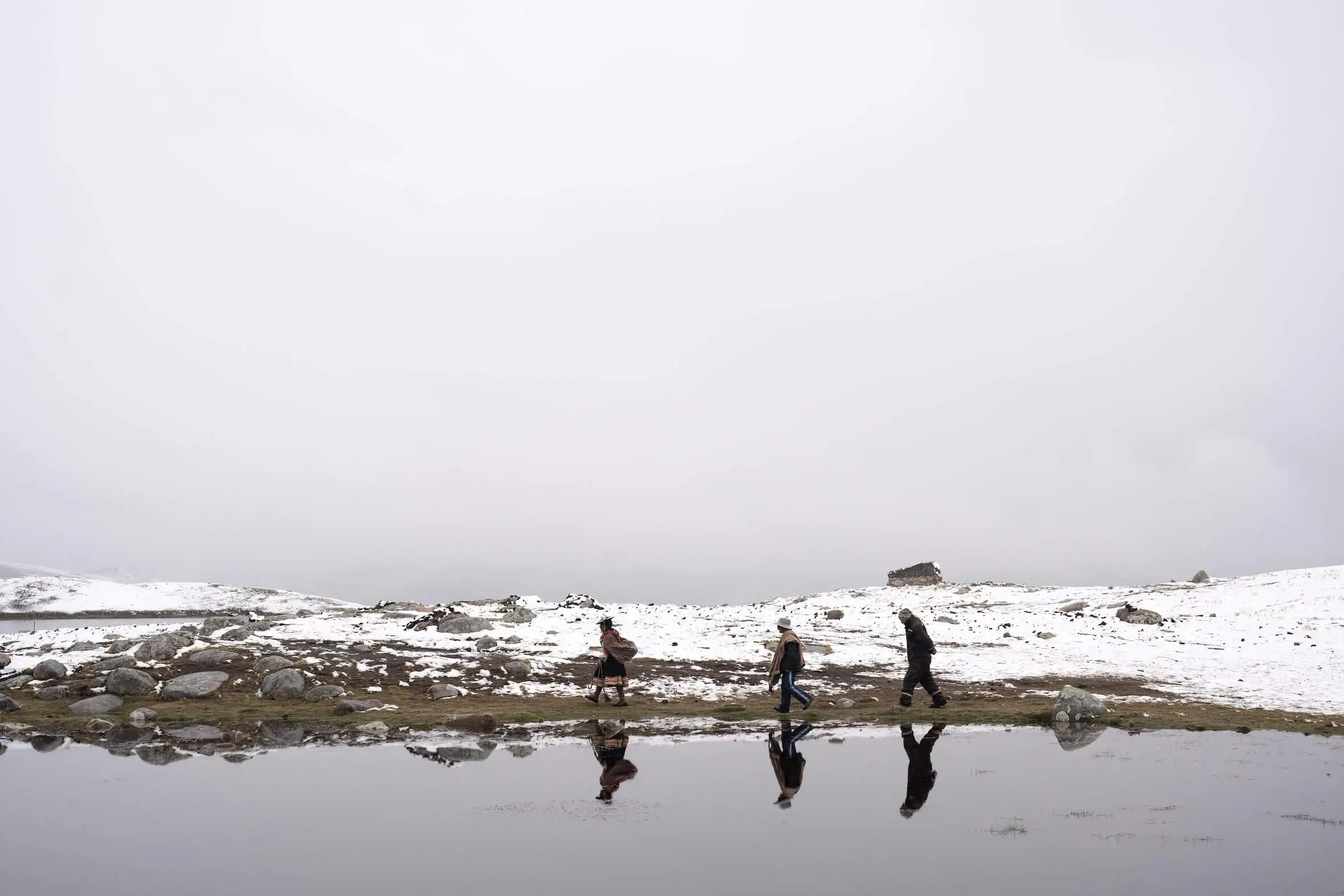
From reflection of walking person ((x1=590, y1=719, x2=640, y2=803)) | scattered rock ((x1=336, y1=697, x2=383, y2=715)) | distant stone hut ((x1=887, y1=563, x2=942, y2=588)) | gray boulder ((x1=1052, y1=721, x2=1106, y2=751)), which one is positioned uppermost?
distant stone hut ((x1=887, y1=563, x2=942, y2=588))

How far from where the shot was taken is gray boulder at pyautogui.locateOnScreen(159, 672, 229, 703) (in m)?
22.8

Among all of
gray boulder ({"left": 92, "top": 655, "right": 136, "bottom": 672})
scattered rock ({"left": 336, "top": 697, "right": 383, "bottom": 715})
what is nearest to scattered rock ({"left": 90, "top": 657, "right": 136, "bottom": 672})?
gray boulder ({"left": 92, "top": 655, "right": 136, "bottom": 672})

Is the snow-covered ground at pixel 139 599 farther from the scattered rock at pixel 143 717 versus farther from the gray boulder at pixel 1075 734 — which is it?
the gray boulder at pixel 1075 734

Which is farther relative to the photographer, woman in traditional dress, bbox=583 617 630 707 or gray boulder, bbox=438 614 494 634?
gray boulder, bbox=438 614 494 634

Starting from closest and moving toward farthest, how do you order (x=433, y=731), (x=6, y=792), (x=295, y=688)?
(x=6, y=792) < (x=433, y=731) < (x=295, y=688)

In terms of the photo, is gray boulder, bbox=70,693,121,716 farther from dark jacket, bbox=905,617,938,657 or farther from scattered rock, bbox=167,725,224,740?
dark jacket, bbox=905,617,938,657

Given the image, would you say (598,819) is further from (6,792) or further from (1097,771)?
(6,792)

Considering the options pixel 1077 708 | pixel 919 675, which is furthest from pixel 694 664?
pixel 1077 708

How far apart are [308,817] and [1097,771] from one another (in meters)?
12.8

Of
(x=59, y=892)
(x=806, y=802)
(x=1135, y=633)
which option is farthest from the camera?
(x=1135, y=633)

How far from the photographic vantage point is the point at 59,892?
358 inches

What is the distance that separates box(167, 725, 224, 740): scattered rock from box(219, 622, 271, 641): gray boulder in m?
11.2

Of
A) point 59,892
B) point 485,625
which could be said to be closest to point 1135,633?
point 485,625

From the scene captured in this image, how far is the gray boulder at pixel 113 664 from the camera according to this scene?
2508 cm
